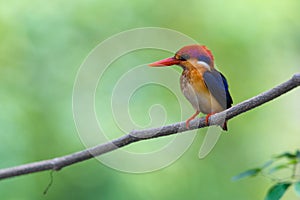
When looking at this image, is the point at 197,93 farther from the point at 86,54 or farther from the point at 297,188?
the point at 86,54

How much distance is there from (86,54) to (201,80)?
5.27 ft

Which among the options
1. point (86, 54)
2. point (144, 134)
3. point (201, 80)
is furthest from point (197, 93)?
point (86, 54)

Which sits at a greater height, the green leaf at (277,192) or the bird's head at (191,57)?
the bird's head at (191,57)

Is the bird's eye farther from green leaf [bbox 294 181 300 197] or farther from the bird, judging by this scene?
green leaf [bbox 294 181 300 197]

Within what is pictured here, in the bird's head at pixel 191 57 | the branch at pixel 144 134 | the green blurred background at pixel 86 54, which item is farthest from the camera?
the green blurred background at pixel 86 54

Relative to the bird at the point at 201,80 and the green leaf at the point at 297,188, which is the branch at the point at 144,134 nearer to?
the bird at the point at 201,80

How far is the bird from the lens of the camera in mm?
934

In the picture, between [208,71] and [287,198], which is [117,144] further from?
[287,198]

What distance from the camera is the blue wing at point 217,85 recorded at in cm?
96

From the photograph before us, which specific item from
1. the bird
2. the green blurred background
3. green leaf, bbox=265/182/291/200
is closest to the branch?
the bird

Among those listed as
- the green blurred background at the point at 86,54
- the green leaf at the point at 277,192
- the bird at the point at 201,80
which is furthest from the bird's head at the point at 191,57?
the green blurred background at the point at 86,54

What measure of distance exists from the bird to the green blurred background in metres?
1.27

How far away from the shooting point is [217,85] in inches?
38.0

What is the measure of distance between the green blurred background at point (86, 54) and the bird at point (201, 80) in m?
1.27
